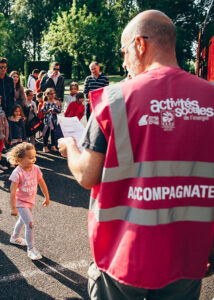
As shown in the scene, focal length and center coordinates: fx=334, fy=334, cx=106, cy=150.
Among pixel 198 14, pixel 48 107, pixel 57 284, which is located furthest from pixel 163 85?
pixel 198 14

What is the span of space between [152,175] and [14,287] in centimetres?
228

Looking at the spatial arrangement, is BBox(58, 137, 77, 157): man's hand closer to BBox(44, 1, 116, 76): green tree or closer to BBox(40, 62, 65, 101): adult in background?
BBox(40, 62, 65, 101): adult in background

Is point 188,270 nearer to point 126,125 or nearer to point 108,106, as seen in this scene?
point 126,125

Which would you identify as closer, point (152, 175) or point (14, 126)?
point (152, 175)

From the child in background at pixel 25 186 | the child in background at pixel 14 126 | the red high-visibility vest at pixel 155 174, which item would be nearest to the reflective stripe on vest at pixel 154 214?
the red high-visibility vest at pixel 155 174

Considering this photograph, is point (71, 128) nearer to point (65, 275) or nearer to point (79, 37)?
point (65, 275)

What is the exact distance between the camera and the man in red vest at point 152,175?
1404 mm

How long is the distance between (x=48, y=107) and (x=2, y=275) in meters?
5.33

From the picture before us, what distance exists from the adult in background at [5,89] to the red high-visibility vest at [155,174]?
6091 mm

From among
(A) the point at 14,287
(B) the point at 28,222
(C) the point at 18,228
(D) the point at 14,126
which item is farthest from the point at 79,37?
(A) the point at 14,287

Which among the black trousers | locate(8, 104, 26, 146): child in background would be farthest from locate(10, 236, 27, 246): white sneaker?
the black trousers

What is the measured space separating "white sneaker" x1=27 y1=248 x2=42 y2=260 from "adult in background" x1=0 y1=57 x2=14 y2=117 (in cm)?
427

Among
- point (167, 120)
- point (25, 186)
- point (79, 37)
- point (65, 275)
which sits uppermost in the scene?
point (79, 37)

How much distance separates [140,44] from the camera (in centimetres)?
156
